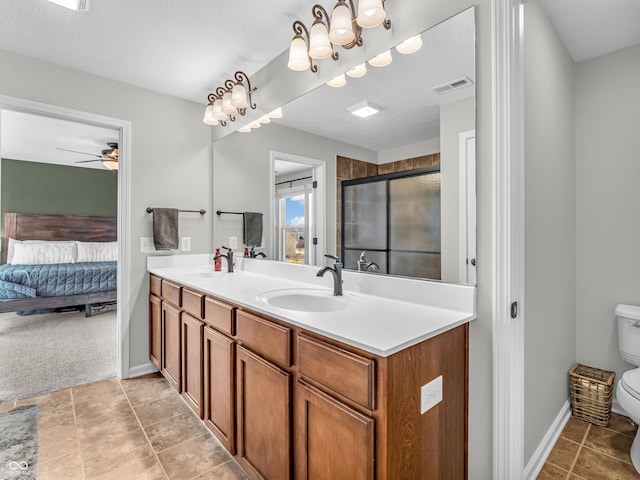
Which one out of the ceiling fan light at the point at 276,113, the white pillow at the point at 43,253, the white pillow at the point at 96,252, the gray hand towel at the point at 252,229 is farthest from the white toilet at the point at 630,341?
the white pillow at the point at 43,253

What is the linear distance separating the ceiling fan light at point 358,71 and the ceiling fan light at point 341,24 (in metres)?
0.15

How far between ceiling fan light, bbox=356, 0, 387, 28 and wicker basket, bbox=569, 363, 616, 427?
2275mm

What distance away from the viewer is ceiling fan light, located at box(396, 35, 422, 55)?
142 centimetres

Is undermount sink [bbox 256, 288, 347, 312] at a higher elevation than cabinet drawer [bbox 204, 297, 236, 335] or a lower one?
higher

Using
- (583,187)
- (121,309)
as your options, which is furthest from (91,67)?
(583,187)

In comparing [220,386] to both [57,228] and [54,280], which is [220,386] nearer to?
[54,280]

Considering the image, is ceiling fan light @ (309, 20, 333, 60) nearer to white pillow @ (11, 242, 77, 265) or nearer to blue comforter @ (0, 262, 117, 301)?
blue comforter @ (0, 262, 117, 301)

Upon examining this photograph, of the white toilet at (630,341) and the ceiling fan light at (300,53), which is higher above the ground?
the ceiling fan light at (300,53)

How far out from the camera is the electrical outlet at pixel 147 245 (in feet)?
8.82

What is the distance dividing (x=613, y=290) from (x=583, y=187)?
2.25 ft

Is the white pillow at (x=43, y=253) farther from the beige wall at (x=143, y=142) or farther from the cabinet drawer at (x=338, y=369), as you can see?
the cabinet drawer at (x=338, y=369)

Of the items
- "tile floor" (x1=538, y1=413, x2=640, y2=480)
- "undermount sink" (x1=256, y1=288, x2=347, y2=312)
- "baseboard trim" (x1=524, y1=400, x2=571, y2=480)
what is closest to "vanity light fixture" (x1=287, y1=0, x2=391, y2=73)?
"undermount sink" (x1=256, y1=288, x2=347, y2=312)

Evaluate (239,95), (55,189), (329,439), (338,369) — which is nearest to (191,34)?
(239,95)

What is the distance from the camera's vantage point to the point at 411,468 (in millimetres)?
1011
